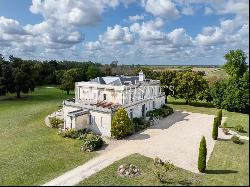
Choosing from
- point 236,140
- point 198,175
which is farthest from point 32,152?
point 236,140

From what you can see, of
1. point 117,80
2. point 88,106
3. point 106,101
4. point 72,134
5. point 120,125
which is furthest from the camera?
point 117,80

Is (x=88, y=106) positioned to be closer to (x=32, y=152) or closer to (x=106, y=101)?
(x=106, y=101)

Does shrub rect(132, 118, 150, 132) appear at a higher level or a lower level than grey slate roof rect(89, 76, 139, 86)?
lower

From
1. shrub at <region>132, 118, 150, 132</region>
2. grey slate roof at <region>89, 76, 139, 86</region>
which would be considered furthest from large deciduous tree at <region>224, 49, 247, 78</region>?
shrub at <region>132, 118, 150, 132</region>

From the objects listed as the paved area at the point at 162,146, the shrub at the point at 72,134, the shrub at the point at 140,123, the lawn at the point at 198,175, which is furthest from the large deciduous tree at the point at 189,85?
the shrub at the point at 72,134

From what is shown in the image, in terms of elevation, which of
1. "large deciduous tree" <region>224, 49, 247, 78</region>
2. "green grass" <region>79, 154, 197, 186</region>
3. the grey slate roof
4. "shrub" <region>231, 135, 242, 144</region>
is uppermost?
"large deciduous tree" <region>224, 49, 247, 78</region>

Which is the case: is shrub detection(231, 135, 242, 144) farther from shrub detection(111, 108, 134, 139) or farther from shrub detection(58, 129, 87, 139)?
shrub detection(58, 129, 87, 139)

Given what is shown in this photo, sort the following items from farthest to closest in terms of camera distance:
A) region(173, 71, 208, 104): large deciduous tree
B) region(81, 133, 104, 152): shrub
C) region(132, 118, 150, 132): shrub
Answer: region(173, 71, 208, 104): large deciduous tree < region(132, 118, 150, 132): shrub < region(81, 133, 104, 152): shrub
